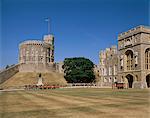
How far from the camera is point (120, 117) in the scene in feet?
30.3

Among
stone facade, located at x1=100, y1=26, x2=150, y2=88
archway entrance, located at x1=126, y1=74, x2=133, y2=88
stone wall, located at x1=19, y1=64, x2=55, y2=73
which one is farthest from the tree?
archway entrance, located at x1=126, y1=74, x2=133, y2=88

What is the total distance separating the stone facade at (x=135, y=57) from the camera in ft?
159

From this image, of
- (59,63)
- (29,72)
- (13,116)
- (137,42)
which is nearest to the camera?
(13,116)

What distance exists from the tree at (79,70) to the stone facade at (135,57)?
26296 millimetres

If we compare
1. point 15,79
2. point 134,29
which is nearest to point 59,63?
point 15,79

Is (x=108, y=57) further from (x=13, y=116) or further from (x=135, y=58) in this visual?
(x=13, y=116)

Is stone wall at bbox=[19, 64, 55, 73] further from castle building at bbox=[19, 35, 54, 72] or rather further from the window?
the window

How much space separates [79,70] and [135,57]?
34.9m

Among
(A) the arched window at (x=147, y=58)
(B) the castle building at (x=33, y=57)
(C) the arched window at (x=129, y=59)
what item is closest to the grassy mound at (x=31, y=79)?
(B) the castle building at (x=33, y=57)

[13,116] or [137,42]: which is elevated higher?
[137,42]

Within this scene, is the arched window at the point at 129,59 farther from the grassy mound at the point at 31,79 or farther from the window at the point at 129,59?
the grassy mound at the point at 31,79

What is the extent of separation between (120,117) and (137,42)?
42.6m

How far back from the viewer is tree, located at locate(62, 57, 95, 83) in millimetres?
81850

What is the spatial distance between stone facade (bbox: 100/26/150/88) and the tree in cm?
2630
